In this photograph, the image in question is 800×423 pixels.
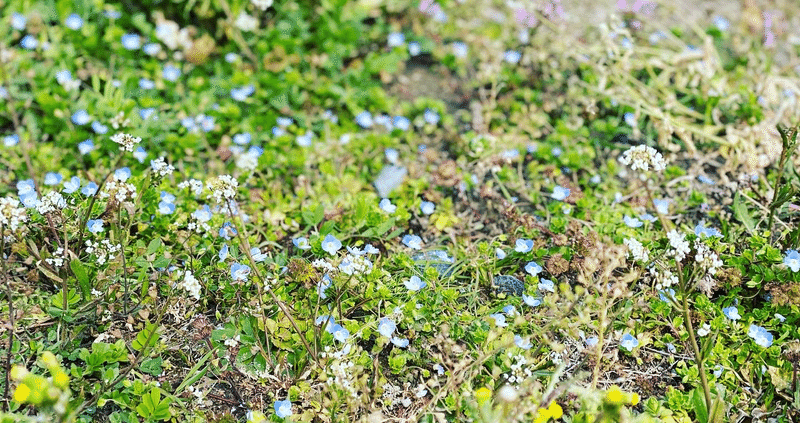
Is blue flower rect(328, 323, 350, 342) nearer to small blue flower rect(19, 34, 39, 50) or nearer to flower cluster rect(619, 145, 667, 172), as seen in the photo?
flower cluster rect(619, 145, 667, 172)

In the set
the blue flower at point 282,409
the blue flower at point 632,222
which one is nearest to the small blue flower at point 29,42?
the blue flower at point 282,409

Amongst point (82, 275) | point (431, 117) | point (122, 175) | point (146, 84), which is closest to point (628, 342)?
point (431, 117)

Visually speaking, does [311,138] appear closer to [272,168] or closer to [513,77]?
[272,168]

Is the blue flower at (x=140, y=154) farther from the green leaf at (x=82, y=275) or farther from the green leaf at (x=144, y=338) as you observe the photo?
the green leaf at (x=144, y=338)

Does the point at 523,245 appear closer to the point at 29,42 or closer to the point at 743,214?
the point at 743,214

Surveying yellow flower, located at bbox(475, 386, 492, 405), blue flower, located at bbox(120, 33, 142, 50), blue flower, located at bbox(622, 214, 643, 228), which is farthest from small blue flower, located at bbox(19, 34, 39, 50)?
blue flower, located at bbox(622, 214, 643, 228)

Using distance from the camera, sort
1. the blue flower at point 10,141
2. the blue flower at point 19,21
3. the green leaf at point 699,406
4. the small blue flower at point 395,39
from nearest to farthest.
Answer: the green leaf at point 699,406
the blue flower at point 10,141
the blue flower at point 19,21
the small blue flower at point 395,39

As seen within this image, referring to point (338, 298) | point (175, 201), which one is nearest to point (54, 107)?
point (175, 201)
